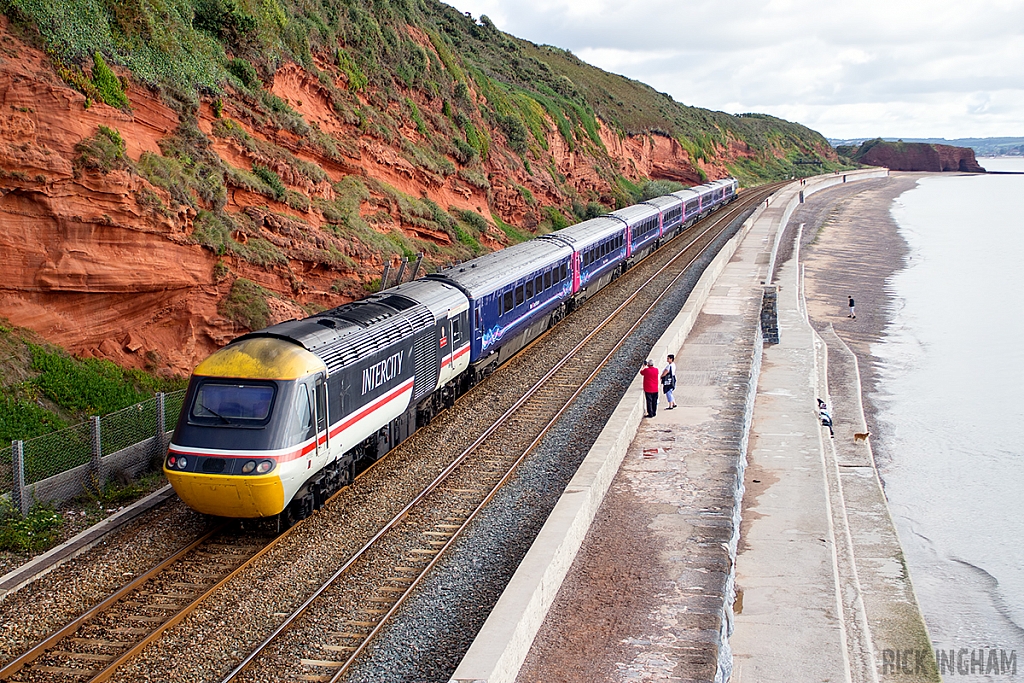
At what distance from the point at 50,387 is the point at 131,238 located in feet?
11.8

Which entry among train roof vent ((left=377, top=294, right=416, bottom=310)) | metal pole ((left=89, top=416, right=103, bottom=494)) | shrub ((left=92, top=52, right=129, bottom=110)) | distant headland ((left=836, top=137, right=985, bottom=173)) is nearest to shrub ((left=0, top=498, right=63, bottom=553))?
metal pole ((left=89, top=416, right=103, bottom=494))

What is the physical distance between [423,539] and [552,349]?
1282 cm

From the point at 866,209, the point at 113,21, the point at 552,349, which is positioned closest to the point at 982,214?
the point at 866,209

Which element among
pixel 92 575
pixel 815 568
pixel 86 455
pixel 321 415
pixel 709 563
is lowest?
pixel 815 568

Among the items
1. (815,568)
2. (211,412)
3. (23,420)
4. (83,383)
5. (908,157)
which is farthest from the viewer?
(908,157)

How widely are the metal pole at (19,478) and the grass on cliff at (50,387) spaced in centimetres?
204

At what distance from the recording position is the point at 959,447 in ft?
75.8

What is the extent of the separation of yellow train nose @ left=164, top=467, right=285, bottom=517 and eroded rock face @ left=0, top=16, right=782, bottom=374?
6380mm

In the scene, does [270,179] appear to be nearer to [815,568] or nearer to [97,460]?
[97,460]

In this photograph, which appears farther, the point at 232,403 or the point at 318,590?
the point at 232,403

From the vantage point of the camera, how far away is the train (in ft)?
38.9

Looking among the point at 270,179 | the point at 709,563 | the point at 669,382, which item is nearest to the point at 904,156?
the point at 270,179

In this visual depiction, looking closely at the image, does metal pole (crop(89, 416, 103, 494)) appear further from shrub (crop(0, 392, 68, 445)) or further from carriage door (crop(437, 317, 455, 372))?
carriage door (crop(437, 317, 455, 372))

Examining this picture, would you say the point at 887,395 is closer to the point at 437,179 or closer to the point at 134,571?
the point at 437,179
